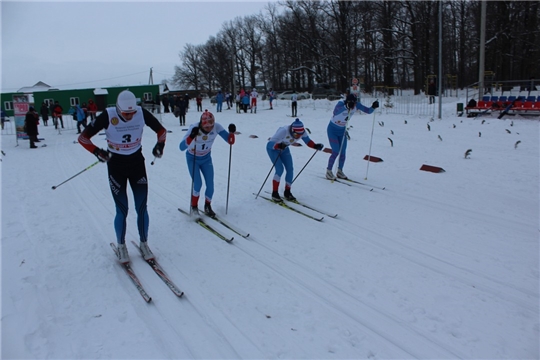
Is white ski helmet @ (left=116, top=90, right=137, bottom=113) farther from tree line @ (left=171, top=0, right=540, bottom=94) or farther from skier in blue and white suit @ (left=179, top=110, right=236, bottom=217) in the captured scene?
tree line @ (left=171, top=0, right=540, bottom=94)

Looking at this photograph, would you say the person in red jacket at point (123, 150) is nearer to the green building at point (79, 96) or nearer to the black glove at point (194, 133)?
the black glove at point (194, 133)

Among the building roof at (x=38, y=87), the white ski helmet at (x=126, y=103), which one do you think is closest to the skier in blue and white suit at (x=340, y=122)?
the white ski helmet at (x=126, y=103)

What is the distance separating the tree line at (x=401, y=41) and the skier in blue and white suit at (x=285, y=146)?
24.7 meters

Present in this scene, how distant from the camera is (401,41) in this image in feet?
132

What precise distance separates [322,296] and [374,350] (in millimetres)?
907

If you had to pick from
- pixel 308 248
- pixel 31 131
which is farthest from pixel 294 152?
pixel 31 131

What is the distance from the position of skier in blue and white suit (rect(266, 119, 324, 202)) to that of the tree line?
2470 cm

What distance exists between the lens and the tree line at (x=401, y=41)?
33.9 meters

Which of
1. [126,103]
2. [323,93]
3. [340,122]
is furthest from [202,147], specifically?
[323,93]

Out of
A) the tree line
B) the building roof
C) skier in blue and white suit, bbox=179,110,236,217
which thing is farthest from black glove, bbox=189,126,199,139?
the building roof

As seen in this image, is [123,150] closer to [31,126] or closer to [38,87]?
[31,126]

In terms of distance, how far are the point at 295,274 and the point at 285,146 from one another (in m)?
3.13

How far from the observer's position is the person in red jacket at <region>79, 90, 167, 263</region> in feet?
14.9

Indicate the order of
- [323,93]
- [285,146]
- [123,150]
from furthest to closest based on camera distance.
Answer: [323,93]
[285,146]
[123,150]
